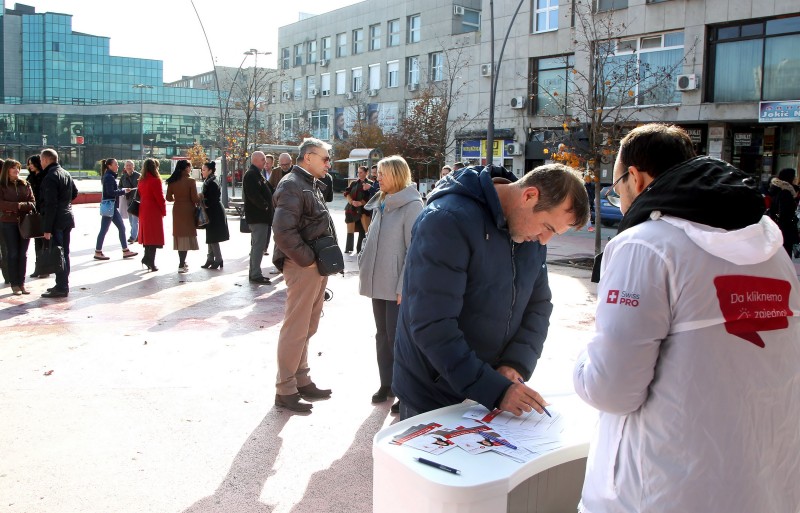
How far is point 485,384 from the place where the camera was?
8.81 feet

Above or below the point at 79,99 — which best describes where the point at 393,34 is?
below

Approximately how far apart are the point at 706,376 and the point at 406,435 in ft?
3.38

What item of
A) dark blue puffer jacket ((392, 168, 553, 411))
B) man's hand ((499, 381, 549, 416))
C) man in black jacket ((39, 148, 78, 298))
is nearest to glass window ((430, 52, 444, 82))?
man in black jacket ((39, 148, 78, 298))

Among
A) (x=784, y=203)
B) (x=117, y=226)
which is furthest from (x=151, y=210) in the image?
(x=784, y=203)

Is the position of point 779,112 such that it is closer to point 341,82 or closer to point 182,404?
point 182,404

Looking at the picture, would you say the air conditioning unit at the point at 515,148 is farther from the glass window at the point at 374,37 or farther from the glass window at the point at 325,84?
the glass window at the point at 325,84

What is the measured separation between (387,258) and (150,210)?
7704 millimetres

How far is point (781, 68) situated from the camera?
2688 cm

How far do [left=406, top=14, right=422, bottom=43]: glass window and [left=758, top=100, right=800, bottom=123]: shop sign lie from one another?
91.2 ft

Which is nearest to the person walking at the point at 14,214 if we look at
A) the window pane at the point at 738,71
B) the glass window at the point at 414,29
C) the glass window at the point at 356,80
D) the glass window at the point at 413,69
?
the window pane at the point at 738,71

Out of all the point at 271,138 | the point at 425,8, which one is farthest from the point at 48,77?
the point at 425,8

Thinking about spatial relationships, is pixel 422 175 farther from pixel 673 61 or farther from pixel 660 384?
pixel 660 384

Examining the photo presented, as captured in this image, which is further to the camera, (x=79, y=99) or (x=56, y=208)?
(x=79, y=99)

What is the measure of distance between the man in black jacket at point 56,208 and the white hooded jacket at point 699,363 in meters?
9.39
